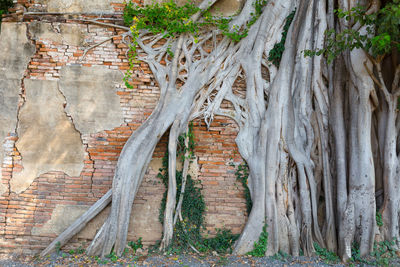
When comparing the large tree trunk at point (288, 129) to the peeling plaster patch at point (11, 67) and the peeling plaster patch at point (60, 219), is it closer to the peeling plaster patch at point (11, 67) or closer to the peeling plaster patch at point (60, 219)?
the peeling plaster patch at point (60, 219)

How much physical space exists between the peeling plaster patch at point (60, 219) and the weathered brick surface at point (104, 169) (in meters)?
0.06

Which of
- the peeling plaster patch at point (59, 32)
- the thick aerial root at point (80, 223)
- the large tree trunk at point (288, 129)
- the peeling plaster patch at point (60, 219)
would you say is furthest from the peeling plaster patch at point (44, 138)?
the large tree trunk at point (288, 129)

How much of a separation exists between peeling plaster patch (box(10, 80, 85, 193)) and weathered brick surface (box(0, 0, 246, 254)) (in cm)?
10

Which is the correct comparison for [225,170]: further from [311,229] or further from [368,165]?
[368,165]

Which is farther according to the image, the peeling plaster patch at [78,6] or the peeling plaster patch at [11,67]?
the peeling plaster patch at [78,6]

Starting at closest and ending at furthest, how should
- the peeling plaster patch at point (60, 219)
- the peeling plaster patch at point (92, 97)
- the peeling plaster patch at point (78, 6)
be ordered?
the peeling plaster patch at point (60, 219)
the peeling plaster patch at point (92, 97)
the peeling plaster patch at point (78, 6)

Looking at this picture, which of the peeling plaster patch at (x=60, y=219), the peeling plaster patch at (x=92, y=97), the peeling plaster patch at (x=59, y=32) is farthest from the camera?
the peeling plaster patch at (x=59, y=32)

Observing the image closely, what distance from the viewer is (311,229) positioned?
3840mm

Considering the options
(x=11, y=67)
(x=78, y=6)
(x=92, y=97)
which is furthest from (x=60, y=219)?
(x=78, y=6)

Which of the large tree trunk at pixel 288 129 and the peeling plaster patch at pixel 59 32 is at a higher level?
the peeling plaster patch at pixel 59 32

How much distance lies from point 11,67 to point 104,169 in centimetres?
230

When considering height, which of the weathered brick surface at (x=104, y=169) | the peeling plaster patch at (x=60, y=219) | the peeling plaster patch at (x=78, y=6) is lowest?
the peeling plaster patch at (x=60, y=219)

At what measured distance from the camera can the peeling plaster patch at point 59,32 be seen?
14.7ft

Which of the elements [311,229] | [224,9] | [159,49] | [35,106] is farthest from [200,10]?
[311,229]
